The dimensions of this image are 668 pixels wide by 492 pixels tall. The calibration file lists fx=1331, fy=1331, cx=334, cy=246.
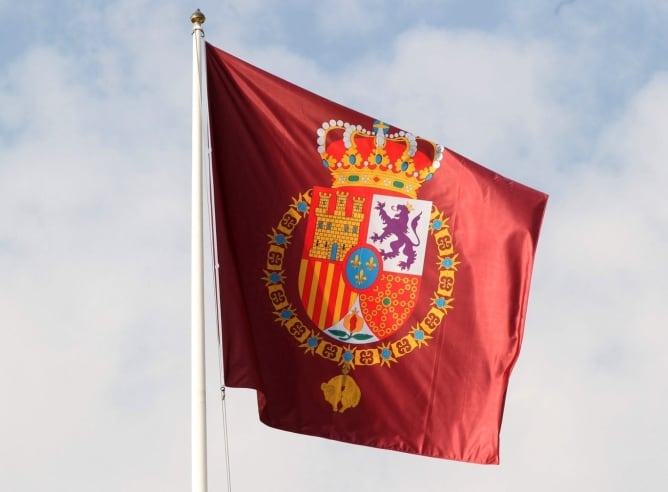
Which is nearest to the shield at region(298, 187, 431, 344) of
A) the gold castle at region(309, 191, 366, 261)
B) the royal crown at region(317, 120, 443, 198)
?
the gold castle at region(309, 191, 366, 261)

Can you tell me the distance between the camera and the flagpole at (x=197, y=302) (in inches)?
606

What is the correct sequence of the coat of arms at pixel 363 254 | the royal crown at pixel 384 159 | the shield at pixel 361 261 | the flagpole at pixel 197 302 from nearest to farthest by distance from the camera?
the flagpole at pixel 197 302
the coat of arms at pixel 363 254
the shield at pixel 361 261
the royal crown at pixel 384 159

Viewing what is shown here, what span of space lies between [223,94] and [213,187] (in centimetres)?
134

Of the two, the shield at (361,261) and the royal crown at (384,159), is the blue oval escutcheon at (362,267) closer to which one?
the shield at (361,261)

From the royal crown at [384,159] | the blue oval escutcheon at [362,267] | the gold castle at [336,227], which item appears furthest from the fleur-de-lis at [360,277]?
the royal crown at [384,159]

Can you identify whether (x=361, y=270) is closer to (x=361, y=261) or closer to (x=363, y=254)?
(x=361, y=261)

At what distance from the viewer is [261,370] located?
16906 millimetres

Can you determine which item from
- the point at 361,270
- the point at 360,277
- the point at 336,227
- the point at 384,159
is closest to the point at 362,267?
the point at 361,270

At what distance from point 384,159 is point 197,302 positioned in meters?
3.90

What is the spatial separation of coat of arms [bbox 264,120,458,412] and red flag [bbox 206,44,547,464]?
19mm

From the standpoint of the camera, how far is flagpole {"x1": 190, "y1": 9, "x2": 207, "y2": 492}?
1540cm

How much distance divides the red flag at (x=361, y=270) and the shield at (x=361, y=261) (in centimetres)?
2

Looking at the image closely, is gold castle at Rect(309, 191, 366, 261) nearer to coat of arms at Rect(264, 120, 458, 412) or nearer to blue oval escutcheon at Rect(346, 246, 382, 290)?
coat of arms at Rect(264, 120, 458, 412)

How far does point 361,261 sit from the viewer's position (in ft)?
58.8
